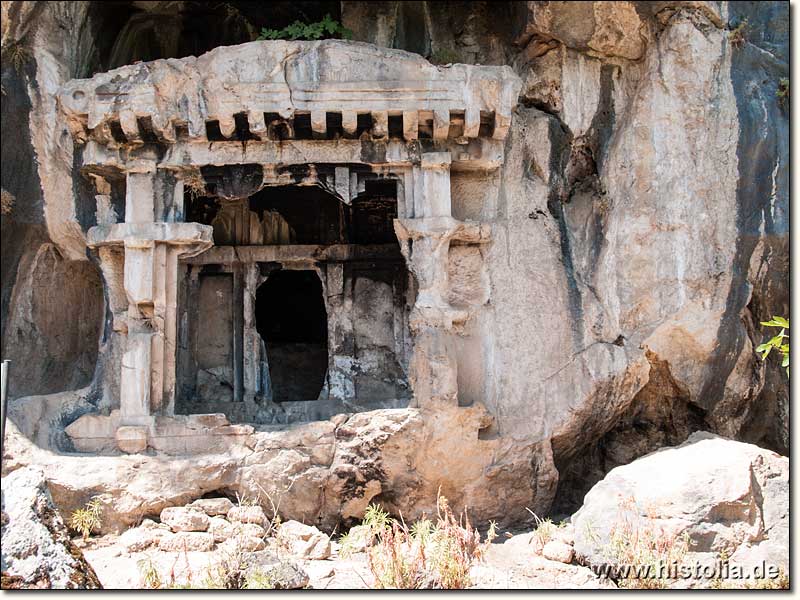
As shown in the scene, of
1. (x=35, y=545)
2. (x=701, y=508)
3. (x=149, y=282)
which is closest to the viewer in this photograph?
(x=35, y=545)

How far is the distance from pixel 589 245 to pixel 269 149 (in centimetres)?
307

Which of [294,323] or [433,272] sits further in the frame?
[294,323]

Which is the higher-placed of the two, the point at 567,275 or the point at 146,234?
the point at 146,234

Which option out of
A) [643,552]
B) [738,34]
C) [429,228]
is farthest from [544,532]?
[738,34]

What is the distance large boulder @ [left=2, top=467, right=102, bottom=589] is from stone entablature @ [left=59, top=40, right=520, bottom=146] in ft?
12.3

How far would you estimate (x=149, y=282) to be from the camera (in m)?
8.38

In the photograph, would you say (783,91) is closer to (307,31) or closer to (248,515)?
(307,31)

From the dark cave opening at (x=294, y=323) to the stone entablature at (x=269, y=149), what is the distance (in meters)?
3.83

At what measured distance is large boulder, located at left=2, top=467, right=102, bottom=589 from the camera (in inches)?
207

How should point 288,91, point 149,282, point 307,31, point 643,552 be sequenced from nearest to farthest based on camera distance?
1. point 643,552
2. point 288,91
3. point 149,282
4. point 307,31

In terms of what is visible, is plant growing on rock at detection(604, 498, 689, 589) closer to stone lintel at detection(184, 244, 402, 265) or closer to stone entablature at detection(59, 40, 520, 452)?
stone entablature at detection(59, 40, 520, 452)

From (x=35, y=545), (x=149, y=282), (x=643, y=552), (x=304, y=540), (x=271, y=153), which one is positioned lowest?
(x=304, y=540)

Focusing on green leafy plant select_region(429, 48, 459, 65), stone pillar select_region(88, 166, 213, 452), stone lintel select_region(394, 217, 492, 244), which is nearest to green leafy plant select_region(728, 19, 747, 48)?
green leafy plant select_region(429, 48, 459, 65)

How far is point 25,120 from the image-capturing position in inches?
344
